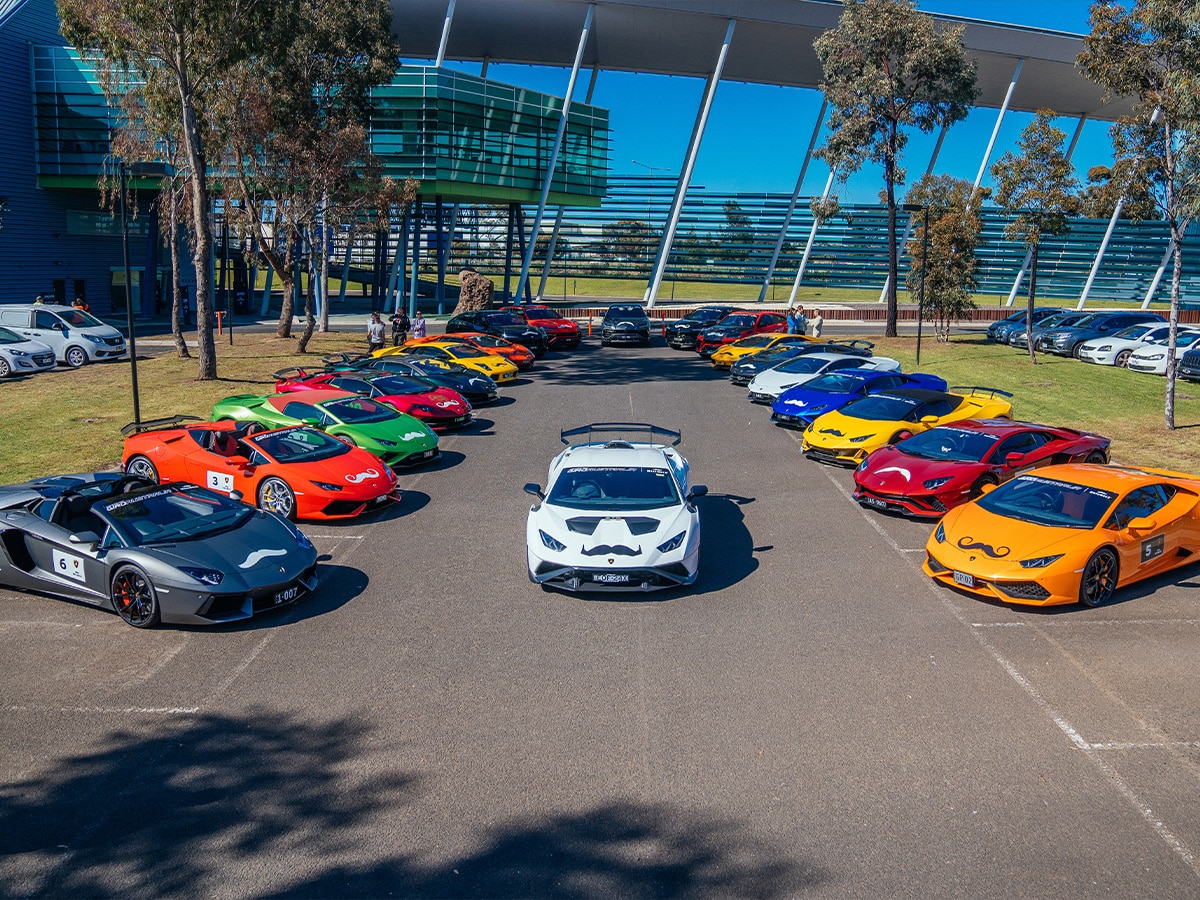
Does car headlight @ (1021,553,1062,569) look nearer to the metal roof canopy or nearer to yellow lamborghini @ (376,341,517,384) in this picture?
yellow lamborghini @ (376,341,517,384)

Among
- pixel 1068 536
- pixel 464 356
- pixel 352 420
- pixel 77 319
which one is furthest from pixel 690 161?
pixel 1068 536

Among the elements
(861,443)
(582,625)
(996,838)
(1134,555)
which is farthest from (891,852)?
(861,443)

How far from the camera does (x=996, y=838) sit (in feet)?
19.8

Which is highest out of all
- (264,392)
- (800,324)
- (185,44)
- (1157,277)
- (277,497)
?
(185,44)

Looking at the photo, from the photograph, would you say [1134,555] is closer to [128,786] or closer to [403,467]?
[128,786]

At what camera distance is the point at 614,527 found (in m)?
10.4

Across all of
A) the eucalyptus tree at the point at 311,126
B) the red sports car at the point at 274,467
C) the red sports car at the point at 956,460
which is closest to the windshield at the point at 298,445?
the red sports car at the point at 274,467

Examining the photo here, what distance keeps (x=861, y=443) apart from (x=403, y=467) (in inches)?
311

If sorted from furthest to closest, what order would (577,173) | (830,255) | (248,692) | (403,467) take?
1. (830,255)
2. (577,173)
3. (403,467)
4. (248,692)

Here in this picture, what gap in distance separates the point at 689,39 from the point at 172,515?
45.9 m

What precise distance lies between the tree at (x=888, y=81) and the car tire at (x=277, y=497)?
1089 inches

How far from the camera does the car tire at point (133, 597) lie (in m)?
9.38

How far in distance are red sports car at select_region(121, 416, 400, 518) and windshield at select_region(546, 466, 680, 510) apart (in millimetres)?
3319

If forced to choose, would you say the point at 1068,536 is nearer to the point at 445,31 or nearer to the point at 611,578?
the point at 611,578
